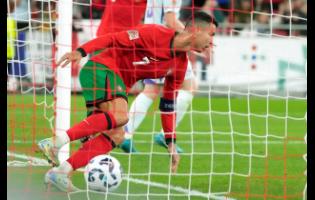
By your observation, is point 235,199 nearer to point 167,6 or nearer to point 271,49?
point 167,6

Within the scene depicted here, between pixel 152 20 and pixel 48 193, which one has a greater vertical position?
pixel 152 20

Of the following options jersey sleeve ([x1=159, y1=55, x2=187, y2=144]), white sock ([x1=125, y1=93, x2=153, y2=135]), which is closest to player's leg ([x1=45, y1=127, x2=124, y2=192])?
jersey sleeve ([x1=159, y1=55, x2=187, y2=144])

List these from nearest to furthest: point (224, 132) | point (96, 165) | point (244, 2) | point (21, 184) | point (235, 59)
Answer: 1. point (96, 165)
2. point (21, 184)
3. point (224, 132)
4. point (235, 59)
5. point (244, 2)

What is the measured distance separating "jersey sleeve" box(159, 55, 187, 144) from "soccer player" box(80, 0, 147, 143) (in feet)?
3.27

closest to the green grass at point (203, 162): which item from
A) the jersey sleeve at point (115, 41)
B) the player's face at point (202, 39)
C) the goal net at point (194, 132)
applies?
the goal net at point (194, 132)

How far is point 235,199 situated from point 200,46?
1322mm

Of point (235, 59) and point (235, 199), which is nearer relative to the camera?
point (235, 199)

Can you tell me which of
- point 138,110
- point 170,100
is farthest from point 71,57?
point 138,110

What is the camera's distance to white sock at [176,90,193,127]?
31.6 ft

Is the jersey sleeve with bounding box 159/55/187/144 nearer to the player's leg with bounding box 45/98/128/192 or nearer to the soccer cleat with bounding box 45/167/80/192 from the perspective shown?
the player's leg with bounding box 45/98/128/192

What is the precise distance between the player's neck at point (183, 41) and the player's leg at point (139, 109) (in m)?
2.02

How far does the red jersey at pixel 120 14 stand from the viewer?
29.6ft

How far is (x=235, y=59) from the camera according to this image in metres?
17.2

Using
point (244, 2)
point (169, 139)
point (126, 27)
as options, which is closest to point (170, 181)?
point (169, 139)
